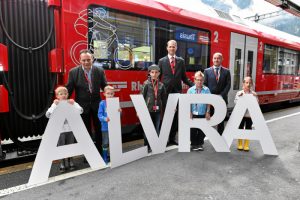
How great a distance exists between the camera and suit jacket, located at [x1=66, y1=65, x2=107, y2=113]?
12.5 feet

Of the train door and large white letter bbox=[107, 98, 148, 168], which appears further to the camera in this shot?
the train door

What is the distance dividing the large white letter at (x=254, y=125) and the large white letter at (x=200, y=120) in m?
0.21

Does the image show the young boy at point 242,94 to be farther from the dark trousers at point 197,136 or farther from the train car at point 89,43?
the train car at point 89,43

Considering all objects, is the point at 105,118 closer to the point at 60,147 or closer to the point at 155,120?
the point at 60,147

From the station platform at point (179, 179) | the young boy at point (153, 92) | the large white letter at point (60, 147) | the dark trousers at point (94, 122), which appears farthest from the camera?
the young boy at point (153, 92)

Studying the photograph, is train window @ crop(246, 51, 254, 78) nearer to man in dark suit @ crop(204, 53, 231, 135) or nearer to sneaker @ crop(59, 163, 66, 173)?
man in dark suit @ crop(204, 53, 231, 135)

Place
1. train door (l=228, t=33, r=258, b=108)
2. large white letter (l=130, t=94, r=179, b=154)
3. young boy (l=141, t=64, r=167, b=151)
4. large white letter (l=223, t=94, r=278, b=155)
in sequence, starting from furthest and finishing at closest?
train door (l=228, t=33, r=258, b=108) < large white letter (l=223, t=94, r=278, b=155) < young boy (l=141, t=64, r=167, b=151) < large white letter (l=130, t=94, r=179, b=154)

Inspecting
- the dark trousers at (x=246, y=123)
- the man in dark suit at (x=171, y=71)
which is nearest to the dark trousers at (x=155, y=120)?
the man in dark suit at (x=171, y=71)

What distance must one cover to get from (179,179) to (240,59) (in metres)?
5.27

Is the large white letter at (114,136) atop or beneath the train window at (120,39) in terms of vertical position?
beneath

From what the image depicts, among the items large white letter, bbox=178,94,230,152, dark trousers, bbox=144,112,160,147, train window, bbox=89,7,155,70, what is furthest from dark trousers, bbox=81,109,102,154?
large white letter, bbox=178,94,230,152

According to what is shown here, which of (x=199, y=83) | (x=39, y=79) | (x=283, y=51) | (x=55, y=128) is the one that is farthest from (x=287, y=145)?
(x=283, y=51)

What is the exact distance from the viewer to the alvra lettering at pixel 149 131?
3420 mm

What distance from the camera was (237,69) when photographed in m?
7.62
